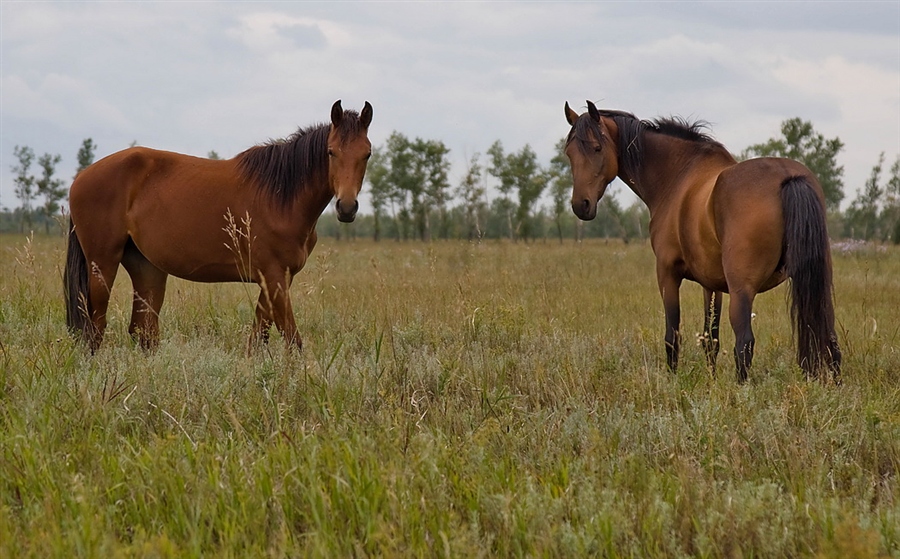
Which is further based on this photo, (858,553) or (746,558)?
(746,558)

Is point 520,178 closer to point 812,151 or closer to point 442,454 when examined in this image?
point 812,151

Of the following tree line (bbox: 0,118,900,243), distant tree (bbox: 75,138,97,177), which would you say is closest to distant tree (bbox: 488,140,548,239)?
tree line (bbox: 0,118,900,243)

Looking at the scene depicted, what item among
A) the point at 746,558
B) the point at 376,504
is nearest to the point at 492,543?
the point at 376,504

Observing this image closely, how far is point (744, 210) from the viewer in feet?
14.9

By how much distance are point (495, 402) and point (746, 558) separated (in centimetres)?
171

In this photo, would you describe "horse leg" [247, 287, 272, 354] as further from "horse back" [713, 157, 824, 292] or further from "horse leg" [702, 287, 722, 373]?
"horse back" [713, 157, 824, 292]

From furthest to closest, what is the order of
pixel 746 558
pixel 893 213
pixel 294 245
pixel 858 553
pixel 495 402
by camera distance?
pixel 893 213
pixel 294 245
pixel 495 402
pixel 746 558
pixel 858 553

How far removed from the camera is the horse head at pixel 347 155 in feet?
16.4

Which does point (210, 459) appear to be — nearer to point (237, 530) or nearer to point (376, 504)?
point (237, 530)

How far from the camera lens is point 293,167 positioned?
5.52 meters

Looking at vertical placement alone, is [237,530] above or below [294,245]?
below

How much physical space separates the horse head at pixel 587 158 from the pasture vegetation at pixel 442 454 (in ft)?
3.76

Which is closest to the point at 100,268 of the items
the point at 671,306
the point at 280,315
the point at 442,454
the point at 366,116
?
the point at 280,315

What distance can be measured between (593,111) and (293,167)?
2428mm
